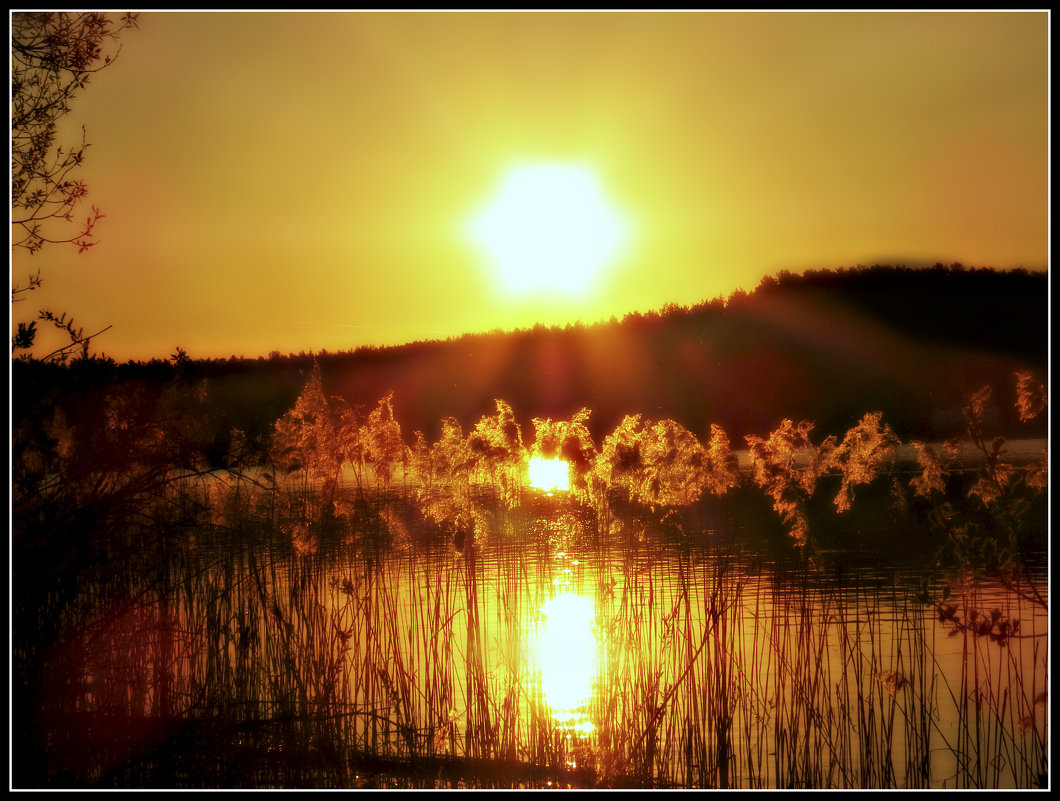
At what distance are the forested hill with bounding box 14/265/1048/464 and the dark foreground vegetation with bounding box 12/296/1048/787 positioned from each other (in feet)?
2.82

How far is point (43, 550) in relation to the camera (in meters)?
4.93

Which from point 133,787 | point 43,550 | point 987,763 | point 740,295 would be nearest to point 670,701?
point 987,763

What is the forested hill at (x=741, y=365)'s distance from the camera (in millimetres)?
10852

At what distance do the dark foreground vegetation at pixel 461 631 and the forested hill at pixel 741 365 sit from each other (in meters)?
0.86

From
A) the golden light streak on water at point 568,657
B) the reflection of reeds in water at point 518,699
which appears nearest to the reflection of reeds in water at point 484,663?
the reflection of reeds in water at point 518,699

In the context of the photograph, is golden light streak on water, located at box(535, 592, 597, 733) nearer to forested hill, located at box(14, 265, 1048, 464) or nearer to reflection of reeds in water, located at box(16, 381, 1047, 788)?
reflection of reeds in water, located at box(16, 381, 1047, 788)

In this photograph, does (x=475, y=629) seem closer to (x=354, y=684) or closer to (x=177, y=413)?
(x=354, y=684)

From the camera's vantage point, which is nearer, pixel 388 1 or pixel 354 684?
pixel 388 1

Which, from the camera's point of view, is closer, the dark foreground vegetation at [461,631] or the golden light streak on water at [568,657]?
the dark foreground vegetation at [461,631]

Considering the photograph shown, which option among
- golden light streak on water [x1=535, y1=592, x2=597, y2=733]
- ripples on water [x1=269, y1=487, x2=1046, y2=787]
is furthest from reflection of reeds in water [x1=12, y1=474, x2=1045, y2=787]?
golden light streak on water [x1=535, y1=592, x2=597, y2=733]

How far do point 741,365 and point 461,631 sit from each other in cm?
2079

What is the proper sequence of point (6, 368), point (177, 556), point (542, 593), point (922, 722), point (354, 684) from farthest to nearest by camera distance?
point (177, 556), point (542, 593), point (354, 684), point (922, 722), point (6, 368)

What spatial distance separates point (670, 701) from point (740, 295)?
73.5 feet

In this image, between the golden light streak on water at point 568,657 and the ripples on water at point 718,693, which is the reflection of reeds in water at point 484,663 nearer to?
the ripples on water at point 718,693
